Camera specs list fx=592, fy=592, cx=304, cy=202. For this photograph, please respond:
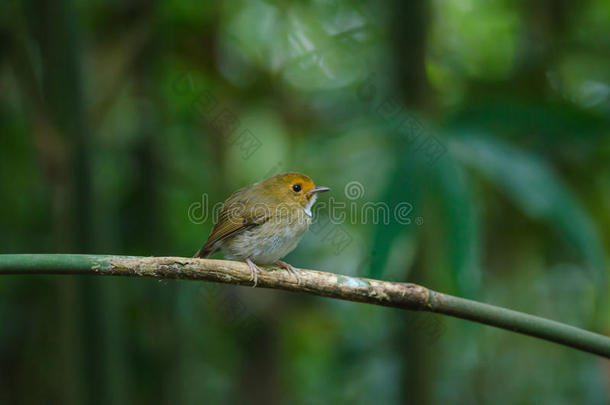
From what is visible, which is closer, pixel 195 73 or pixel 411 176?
pixel 411 176

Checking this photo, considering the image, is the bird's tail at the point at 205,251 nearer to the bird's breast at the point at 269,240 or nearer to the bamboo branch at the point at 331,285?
the bird's breast at the point at 269,240

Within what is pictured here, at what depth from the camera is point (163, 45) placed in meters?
3.01

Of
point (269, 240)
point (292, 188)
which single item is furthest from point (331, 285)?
point (292, 188)

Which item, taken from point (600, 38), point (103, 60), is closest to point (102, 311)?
point (103, 60)

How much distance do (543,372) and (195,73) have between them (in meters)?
2.55

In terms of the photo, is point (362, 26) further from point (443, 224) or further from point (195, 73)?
point (443, 224)

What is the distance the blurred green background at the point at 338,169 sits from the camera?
87.7 inches

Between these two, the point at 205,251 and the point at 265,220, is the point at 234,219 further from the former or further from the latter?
the point at 205,251

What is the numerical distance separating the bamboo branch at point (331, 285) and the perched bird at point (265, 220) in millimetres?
1035

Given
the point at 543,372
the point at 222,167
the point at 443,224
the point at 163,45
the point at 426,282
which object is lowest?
the point at 543,372

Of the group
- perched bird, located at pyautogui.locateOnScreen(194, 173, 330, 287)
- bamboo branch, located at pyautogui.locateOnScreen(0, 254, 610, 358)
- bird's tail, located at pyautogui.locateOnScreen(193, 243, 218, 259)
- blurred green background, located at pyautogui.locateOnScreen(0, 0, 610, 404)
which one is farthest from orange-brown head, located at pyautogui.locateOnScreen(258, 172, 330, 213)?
bamboo branch, located at pyautogui.locateOnScreen(0, 254, 610, 358)

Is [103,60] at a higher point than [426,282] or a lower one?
higher

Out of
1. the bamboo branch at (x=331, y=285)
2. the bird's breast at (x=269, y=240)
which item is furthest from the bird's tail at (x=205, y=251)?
the bamboo branch at (x=331, y=285)

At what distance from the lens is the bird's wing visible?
96.7 inches
